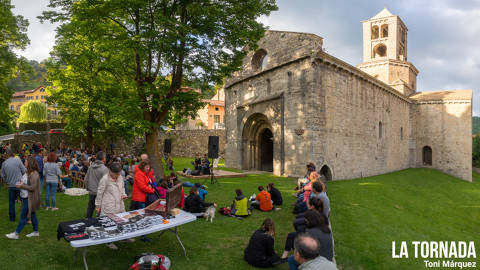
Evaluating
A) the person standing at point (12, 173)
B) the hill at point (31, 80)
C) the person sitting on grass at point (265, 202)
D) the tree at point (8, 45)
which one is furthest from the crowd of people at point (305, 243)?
the hill at point (31, 80)

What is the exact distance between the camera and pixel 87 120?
19453mm

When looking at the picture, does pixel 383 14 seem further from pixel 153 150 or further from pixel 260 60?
pixel 153 150

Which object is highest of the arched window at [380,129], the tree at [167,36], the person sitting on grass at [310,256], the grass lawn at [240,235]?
the tree at [167,36]

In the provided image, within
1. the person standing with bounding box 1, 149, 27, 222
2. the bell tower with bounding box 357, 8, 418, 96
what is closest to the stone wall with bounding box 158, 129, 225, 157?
the bell tower with bounding box 357, 8, 418, 96

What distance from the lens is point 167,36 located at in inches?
408

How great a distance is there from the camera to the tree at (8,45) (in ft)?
52.6

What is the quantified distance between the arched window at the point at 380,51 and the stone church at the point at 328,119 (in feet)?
18.1

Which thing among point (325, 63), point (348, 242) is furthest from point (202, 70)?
point (348, 242)

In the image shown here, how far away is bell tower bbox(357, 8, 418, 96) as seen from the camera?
112 ft

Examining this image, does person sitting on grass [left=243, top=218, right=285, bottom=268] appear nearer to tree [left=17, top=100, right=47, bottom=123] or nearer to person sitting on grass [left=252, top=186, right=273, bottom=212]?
person sitting on grass [left=252, top=186, right=273, bottom=212]

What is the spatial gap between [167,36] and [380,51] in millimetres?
35231

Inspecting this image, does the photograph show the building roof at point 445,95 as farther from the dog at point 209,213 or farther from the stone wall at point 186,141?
the dog at point 209,213

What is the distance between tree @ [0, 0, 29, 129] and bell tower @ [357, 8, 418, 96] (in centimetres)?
3575

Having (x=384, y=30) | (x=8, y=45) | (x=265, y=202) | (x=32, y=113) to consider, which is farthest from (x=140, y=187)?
(x=32, y=113)
